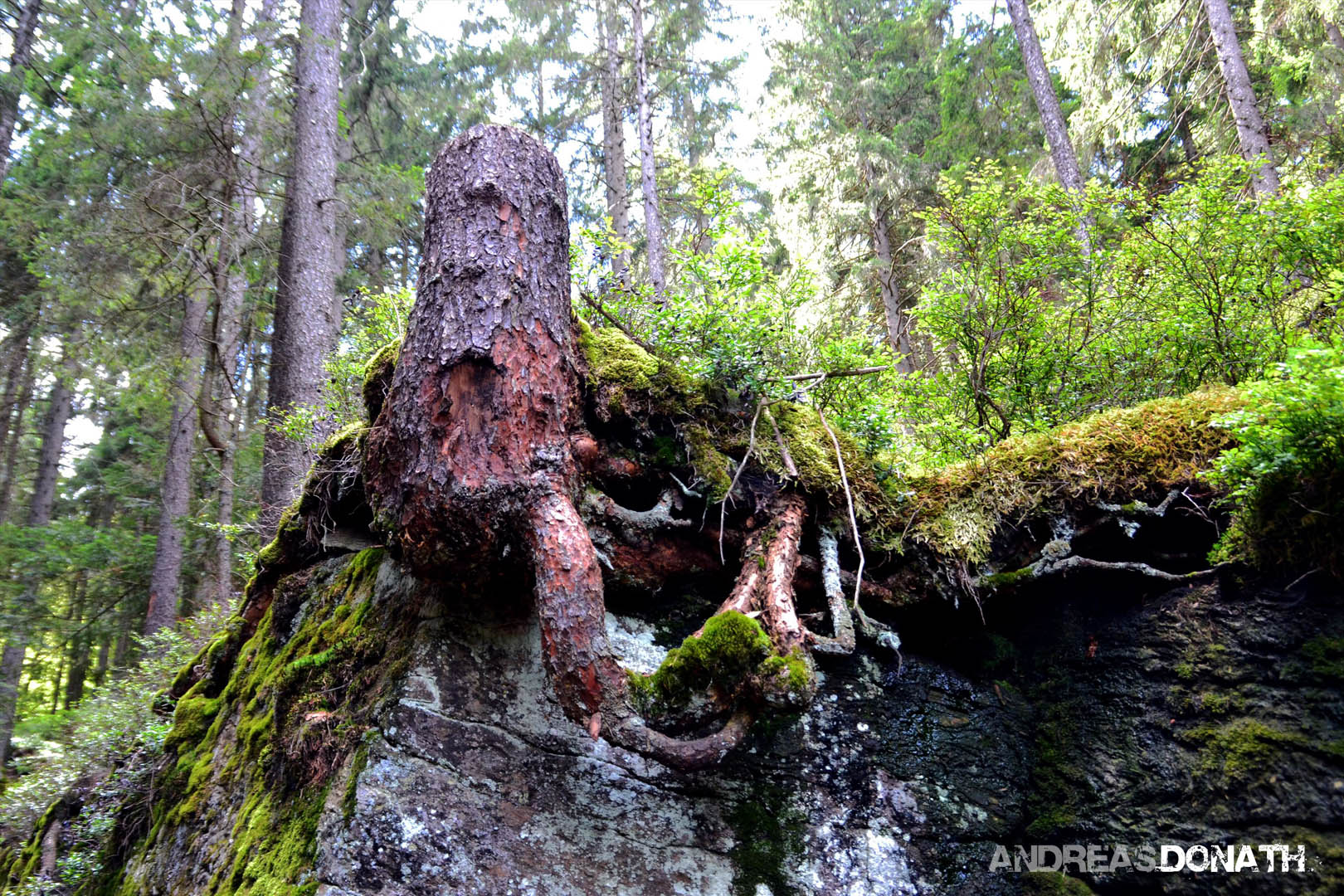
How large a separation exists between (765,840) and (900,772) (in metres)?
0.75

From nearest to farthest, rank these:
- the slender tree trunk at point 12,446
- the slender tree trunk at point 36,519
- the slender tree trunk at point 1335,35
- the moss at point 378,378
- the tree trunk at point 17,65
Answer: the moss at point 378,378 < the tree trunk at point 17,65 < the slender tree trunk at point 1335,35 < the slender tree trunk at point 36,519 < the slender tree trunk at point 12,446

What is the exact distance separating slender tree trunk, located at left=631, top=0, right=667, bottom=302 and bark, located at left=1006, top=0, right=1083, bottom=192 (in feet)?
18.6

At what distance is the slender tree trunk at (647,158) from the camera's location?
10523mm

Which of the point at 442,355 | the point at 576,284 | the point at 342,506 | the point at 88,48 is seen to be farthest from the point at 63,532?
the point at 442,355

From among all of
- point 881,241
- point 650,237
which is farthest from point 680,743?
point 881,241

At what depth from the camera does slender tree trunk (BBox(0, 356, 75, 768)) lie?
1095 cm

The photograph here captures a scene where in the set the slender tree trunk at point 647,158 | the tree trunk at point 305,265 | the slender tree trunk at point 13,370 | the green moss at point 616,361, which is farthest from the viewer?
the slender tree trunk at point 13,370

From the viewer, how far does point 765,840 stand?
3262mm

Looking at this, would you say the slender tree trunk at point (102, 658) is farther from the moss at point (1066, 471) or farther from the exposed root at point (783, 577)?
the moss at point (1066, 471)

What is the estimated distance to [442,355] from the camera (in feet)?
10.2

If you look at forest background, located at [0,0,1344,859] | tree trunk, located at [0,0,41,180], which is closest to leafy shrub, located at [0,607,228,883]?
A: forest background, located at [0,0,1344,859]

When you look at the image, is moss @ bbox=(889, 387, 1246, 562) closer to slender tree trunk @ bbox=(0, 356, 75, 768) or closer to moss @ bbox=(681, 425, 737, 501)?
moss @ bbox=(681, 425, 737, 501)

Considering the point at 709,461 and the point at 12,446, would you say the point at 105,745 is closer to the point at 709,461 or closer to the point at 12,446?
the point at 709,461

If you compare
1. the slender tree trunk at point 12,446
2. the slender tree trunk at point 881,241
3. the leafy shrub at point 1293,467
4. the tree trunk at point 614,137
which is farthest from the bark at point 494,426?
the slender tree trunk at point 12,446
